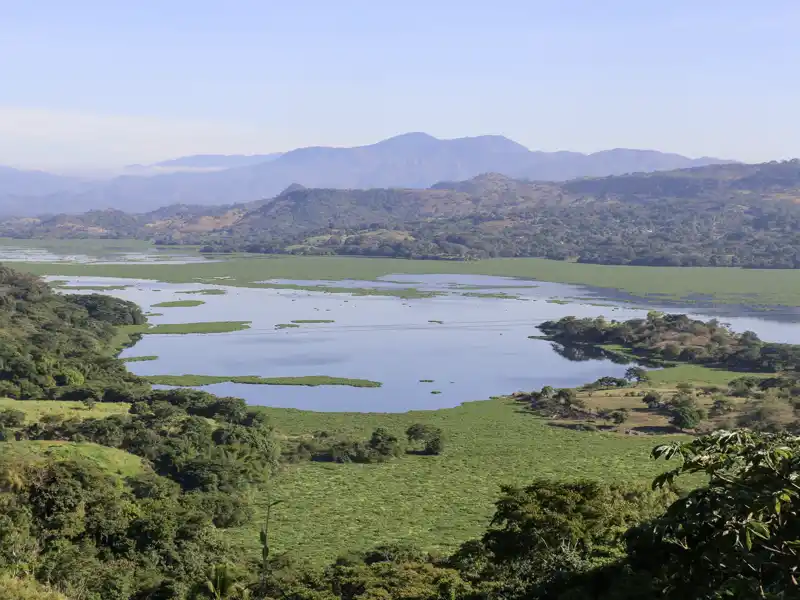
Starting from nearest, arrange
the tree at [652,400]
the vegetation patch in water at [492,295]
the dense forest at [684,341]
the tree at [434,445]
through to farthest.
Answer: the tree at [434,445]
the tree at [652,400]
the dense forest at [684,341]
the vegetation patch in water at [492,295]

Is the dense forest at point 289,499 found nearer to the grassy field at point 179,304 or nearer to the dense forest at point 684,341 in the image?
the dense forest at point 684,341

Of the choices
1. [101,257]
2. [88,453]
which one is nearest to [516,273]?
[101,257]

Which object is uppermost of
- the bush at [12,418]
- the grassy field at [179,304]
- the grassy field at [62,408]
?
the grassy field at [179,304]

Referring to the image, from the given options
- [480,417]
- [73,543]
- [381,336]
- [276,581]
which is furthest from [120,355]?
[276,581]

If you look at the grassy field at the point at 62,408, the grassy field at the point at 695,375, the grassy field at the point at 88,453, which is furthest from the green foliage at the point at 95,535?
the grassy field at the point at 695,375

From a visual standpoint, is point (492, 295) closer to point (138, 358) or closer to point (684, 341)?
point (684, 341)

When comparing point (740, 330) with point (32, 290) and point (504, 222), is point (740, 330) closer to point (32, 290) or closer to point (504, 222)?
point (32, 290)

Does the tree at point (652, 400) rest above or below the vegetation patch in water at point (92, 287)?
below
